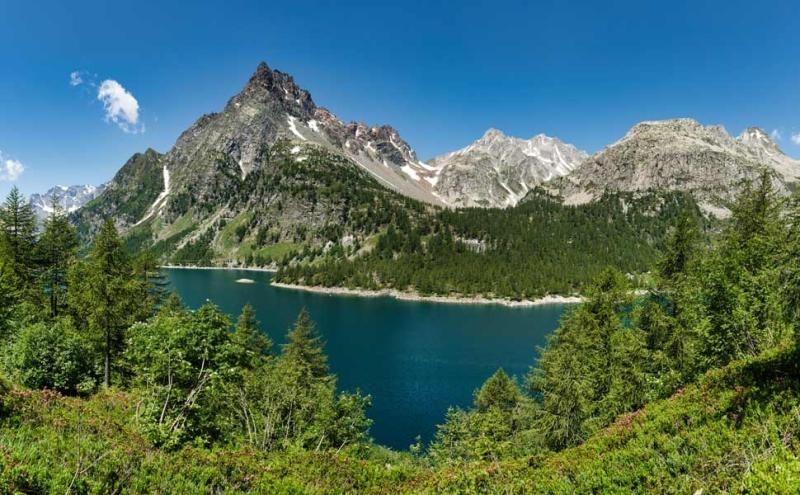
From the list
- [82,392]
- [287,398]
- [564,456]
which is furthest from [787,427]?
[82,392]

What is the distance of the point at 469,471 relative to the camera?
11891 mm

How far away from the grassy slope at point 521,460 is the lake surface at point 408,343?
103 ft

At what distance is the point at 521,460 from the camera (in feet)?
42.6

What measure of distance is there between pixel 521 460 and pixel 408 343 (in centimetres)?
7164

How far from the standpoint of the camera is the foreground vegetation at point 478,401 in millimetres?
9188

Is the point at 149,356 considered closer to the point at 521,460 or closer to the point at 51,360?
the point at 51,360

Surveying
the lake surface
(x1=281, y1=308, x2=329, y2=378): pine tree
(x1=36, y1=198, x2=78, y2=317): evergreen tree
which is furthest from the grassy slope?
(x1=36, y1=198, x2=78, y2=317): evergreen tree

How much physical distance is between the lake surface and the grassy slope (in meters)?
31.5

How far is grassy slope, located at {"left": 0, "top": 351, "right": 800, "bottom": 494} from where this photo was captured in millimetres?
7855

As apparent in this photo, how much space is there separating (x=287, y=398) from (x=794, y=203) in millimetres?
22500

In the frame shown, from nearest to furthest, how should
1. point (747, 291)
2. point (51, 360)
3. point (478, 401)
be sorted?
point (747, 291) → point (51, 360) → point (478, 401)

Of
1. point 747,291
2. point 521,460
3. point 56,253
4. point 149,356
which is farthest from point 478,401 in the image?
point 56,253

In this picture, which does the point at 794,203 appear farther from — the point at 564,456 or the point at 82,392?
the point at 82,392

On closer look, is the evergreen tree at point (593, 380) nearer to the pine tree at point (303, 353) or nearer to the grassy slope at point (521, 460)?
the grassy slope at point (521, 460)
